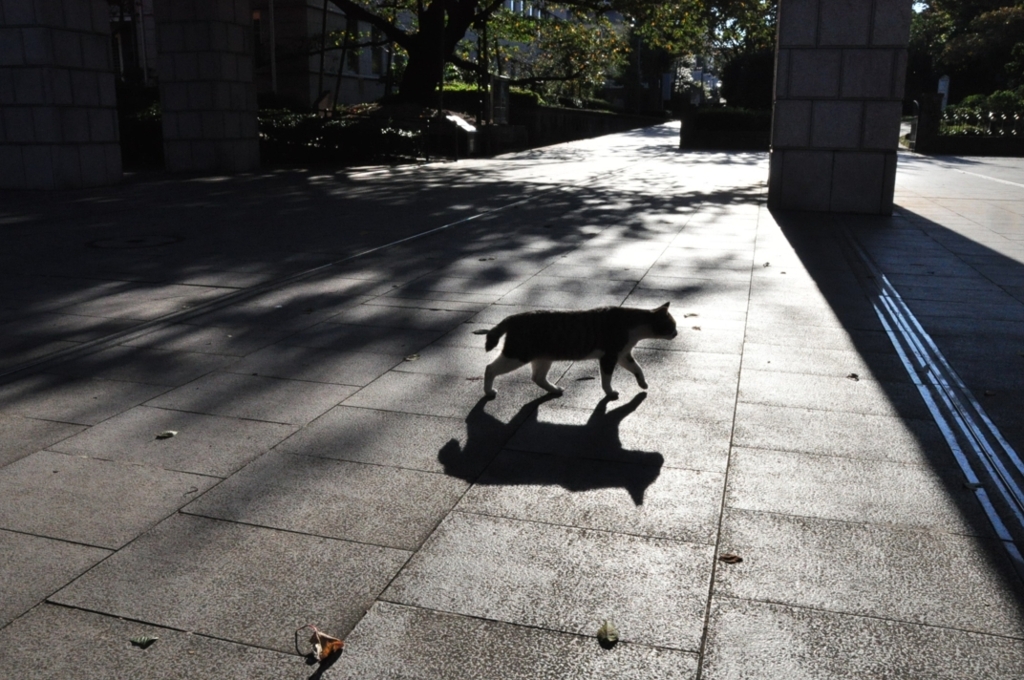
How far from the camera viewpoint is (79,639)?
9.70 feet

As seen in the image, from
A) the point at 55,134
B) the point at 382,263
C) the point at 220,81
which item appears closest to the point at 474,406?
the point at 382,263

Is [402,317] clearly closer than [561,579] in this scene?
No

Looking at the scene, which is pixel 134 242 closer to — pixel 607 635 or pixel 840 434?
pixel 840 434

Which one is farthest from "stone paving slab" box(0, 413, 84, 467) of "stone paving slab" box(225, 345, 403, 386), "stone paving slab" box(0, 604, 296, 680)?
"stone paving slab" box(0, 604, 296, 680)

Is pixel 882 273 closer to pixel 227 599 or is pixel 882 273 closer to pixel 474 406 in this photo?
pixel 474 406

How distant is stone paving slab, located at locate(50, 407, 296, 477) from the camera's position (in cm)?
442

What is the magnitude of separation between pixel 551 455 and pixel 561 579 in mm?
1247

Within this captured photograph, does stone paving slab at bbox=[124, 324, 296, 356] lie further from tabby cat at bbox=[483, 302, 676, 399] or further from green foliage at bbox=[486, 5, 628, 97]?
green foliage at bbox=[486, 5, 628, 97]

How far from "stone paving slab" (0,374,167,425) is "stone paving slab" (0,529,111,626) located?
4.71 ft

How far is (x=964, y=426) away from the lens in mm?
4980

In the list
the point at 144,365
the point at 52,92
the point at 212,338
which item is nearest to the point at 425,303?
the point at 212,338

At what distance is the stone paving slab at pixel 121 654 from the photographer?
9.16 feet

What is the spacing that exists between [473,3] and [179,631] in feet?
94.9

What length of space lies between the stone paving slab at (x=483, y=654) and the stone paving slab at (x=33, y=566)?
3.55 feet
